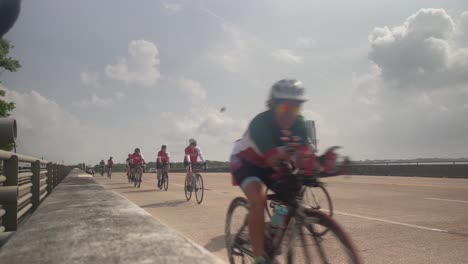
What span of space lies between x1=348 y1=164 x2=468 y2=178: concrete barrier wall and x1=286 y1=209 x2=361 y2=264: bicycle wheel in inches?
957

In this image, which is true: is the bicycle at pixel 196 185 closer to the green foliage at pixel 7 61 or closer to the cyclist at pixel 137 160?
the cyclist at pixel 137 160

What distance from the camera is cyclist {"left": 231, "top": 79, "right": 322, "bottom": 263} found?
10.4ft

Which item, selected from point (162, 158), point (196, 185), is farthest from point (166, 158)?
point (196, 185)

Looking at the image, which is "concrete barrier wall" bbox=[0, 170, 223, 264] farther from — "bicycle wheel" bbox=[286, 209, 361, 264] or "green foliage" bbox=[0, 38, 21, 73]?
"green foliage" bbox=[0, 38, 21, 73]

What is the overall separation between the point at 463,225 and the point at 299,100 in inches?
214

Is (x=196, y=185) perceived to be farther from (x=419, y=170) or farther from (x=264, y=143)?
(x=419, y=170)

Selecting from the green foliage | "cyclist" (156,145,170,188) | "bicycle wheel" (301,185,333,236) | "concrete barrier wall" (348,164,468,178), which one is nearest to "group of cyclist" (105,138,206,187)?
"cyclist" (156,145,170,188)

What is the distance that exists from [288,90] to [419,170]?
27226 mm

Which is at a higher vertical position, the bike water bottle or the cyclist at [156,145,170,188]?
the cyclist at [156,145,170,188]

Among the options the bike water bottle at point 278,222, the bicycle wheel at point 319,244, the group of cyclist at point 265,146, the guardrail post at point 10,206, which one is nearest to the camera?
the bicycle wheel at point 319,244

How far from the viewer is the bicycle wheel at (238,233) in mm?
3770

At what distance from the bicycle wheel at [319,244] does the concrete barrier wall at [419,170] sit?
24311 millimetres

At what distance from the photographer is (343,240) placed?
2.47 metres

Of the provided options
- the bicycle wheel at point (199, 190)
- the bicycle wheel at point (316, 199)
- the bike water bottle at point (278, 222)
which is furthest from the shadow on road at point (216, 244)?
the bicycle wheel at point (199, 190)
